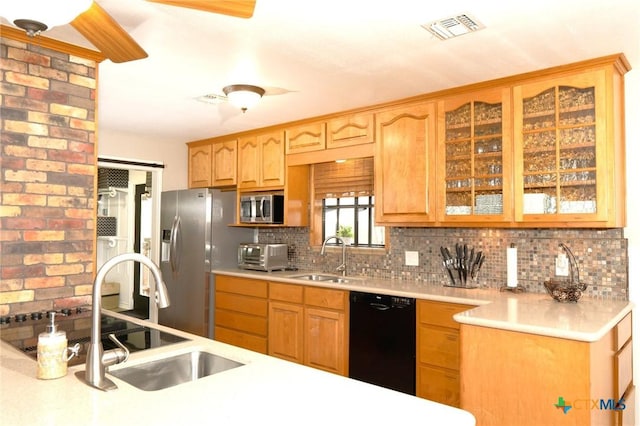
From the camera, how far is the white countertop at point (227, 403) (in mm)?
1072

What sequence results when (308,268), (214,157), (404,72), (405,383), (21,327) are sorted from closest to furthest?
(21,327) < (404,72) < (405,383) < (308,268) < (214,157)

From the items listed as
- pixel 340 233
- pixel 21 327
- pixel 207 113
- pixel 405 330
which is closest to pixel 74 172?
pixel 21 327

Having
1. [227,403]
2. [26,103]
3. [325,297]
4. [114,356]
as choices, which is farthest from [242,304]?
[227,403]

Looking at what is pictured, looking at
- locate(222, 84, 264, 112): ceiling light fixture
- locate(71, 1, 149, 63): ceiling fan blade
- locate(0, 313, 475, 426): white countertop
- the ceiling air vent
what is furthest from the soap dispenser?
locate(222, 84, 264, 112): ceiling light fixture

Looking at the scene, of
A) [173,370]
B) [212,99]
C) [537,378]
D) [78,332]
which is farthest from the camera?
[212,99]

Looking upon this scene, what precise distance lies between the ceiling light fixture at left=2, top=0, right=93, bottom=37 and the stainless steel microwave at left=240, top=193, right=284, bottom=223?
3267 millimetres

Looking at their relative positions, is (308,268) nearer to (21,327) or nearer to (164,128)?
(164,128)

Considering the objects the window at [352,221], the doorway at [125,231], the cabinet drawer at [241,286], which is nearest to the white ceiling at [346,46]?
the window at [352,221]

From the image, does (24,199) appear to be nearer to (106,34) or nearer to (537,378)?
(106,34)

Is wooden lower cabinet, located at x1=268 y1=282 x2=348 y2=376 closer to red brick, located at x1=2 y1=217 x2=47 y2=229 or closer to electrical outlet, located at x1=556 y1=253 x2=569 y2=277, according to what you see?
electrical outlet, located at x1=556 y1=253 x2=569 y2=277

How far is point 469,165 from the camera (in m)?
3.24

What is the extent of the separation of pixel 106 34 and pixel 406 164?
2.36 m

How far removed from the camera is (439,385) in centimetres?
303

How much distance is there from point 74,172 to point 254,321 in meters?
2.39
